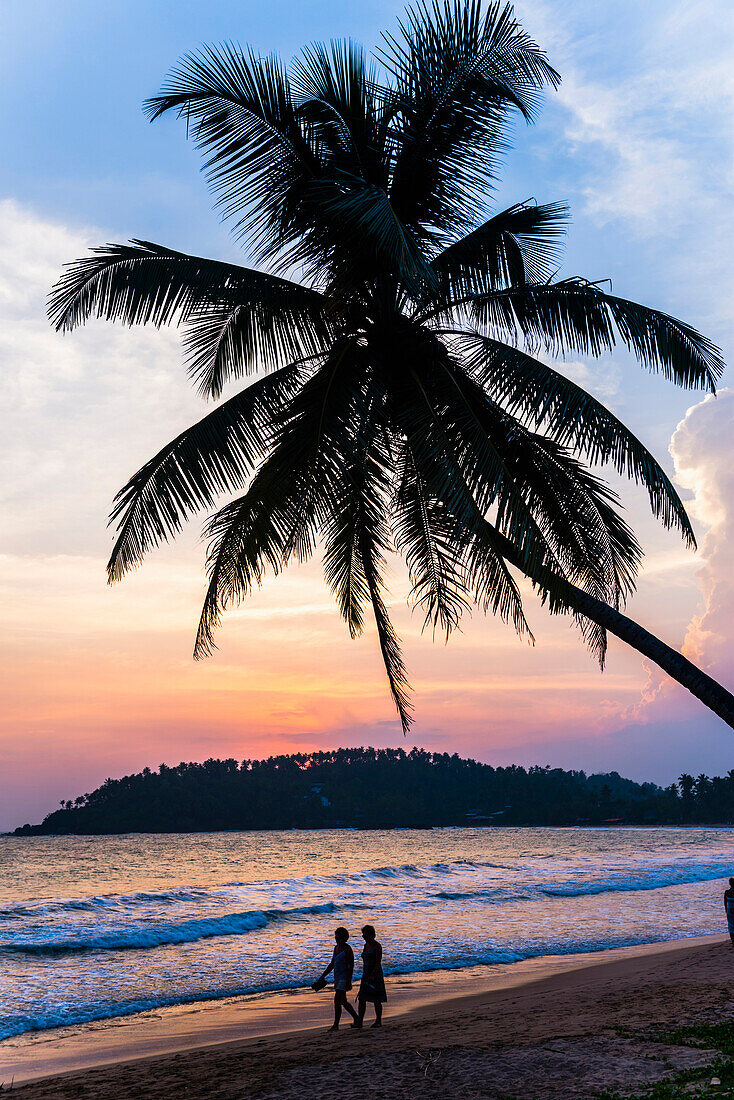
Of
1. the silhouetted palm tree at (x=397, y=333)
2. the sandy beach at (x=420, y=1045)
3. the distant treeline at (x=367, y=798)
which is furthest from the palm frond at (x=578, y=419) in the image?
the distant treeline at (x=367, y=798)

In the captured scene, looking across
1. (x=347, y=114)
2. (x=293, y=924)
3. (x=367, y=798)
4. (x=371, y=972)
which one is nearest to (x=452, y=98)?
(x=347, y=114)

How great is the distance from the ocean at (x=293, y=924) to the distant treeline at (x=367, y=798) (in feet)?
359

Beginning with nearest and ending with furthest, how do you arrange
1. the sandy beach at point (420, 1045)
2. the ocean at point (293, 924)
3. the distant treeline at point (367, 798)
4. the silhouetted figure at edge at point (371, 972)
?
the sandy beach at point (420, 1045)
the silhouetted figure at edge at point (371, 972)
the ocean at point (293, 924)
the distant treeline at point (367, 798)

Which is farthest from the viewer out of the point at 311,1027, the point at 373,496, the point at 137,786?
the point at 137,786

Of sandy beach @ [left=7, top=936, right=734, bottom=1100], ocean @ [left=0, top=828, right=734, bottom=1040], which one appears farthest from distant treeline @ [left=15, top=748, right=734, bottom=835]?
sandy beach @ [left=7, top=936, right=734, bottom=1100]

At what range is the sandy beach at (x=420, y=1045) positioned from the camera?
25.9 ft

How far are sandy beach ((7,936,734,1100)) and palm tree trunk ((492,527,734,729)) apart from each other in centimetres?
308

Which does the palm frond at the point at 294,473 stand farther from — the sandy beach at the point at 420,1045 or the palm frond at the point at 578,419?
the sandy beach at the point at 420,1045


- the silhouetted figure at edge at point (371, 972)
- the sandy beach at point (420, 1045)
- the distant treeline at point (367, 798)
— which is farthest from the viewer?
the distant treeline at point (367, 798)

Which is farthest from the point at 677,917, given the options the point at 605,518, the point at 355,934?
the point at 605,518

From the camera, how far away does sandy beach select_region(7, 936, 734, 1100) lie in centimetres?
790

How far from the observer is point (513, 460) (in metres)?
9.42

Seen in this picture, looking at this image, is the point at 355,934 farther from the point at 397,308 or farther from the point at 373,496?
the point at 397,308

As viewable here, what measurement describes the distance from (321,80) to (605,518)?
5.64 meters
